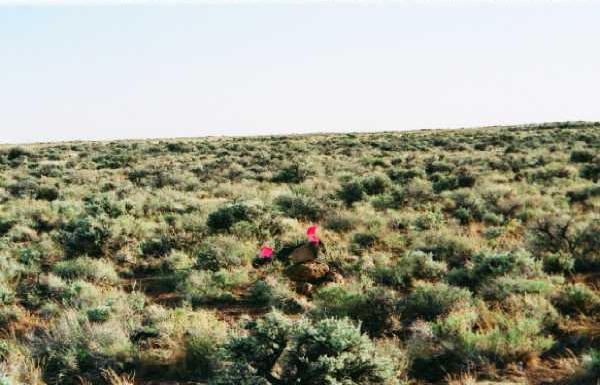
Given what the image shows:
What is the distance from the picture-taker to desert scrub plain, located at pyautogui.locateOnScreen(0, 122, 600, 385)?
17.1 feet

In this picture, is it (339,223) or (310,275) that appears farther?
(339,223)

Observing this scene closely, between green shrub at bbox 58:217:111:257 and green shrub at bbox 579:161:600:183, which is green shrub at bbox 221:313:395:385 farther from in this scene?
green shrub at bbox 579:161:600:183

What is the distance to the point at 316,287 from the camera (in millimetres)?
8617

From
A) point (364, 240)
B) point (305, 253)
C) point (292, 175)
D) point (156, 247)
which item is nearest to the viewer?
point (305, 253)

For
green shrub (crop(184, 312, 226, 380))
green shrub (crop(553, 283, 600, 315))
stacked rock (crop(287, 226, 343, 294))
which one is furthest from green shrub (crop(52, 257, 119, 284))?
green shrub (crop(553, 283, 600, 315))

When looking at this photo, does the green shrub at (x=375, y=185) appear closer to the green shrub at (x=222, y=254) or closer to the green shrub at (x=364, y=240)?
the green shrub at (x=364, y=240)

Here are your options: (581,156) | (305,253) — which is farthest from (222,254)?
(581,156)

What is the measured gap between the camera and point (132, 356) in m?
6.06

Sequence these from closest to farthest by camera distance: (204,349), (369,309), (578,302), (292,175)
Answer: (204,349) < (578,302) < (369,309) < (292,175)

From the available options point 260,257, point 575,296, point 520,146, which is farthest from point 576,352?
point 520,146

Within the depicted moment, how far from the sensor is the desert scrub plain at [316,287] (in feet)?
17.1

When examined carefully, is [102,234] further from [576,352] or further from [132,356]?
[576,352]

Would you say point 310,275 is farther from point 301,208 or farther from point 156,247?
point 301,208

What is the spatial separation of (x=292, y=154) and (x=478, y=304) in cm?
2793
